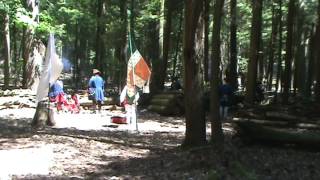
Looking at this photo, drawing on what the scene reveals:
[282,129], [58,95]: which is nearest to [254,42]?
[58,95]

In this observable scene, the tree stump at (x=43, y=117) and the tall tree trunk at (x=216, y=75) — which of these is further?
the tree stump at (x=43, y=117)

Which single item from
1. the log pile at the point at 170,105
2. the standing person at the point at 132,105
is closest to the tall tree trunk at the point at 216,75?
the standing person at the point at 132,105

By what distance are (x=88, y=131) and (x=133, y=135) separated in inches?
58.6

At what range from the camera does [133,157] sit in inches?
495

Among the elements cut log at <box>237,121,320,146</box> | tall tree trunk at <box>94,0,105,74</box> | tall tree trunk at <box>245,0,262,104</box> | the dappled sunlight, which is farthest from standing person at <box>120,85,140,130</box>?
tall tree trunk at <box>94,0,105,74</box>

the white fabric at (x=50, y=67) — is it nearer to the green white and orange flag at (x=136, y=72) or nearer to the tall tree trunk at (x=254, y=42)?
the green white and orange flag at (x=136, y=72)

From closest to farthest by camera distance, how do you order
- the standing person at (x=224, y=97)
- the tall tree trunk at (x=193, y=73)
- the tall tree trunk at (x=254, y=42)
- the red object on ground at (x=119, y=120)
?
1. the tall tree trunk at (x=193, y=73)
2. the red object on ground at (x=119, y=120)
3. the standing person at (x=224, y=97)
4. the tall tree trunk at (x=254, y=42)

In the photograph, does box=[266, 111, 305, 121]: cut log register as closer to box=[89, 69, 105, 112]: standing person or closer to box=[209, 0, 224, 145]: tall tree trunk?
box=[209, 0, 224, 145]: tall tree trunk

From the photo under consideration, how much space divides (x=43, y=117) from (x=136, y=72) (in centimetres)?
319

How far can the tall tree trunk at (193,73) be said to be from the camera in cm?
1237

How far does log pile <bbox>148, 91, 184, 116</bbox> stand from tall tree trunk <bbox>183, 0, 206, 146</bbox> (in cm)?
1094

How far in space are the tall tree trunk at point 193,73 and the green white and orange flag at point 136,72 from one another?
196 inches

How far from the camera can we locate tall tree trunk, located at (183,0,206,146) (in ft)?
40.6

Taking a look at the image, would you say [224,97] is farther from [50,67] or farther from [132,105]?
[50,67]
